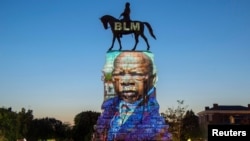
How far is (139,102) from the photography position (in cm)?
6894

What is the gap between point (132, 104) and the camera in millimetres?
68750

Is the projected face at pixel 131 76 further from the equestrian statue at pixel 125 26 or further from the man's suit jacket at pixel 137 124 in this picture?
the equestrian statue at pixel 125 26

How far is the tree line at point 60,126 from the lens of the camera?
10944 centimetres

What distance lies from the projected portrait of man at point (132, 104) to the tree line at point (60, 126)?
1480 inches

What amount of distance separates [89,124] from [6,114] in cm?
2882

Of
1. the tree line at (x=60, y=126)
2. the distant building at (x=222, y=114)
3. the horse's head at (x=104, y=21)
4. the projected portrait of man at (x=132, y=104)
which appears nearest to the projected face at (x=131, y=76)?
the projected portrait of man at (x=132, y=104)

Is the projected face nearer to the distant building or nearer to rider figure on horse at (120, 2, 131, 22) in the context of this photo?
rider figure on horse at (120, 2, 131, 22)

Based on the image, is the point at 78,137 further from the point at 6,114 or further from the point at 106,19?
the point at 106,19

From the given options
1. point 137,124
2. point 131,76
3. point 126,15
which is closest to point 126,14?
point 126,15

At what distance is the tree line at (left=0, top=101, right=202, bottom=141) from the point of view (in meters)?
109

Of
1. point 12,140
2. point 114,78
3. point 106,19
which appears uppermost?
point 106,19

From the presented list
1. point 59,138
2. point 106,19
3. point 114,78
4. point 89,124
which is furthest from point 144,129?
point 59,138

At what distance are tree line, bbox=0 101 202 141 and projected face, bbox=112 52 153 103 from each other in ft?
125

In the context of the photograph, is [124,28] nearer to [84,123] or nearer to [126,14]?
[126,14]
